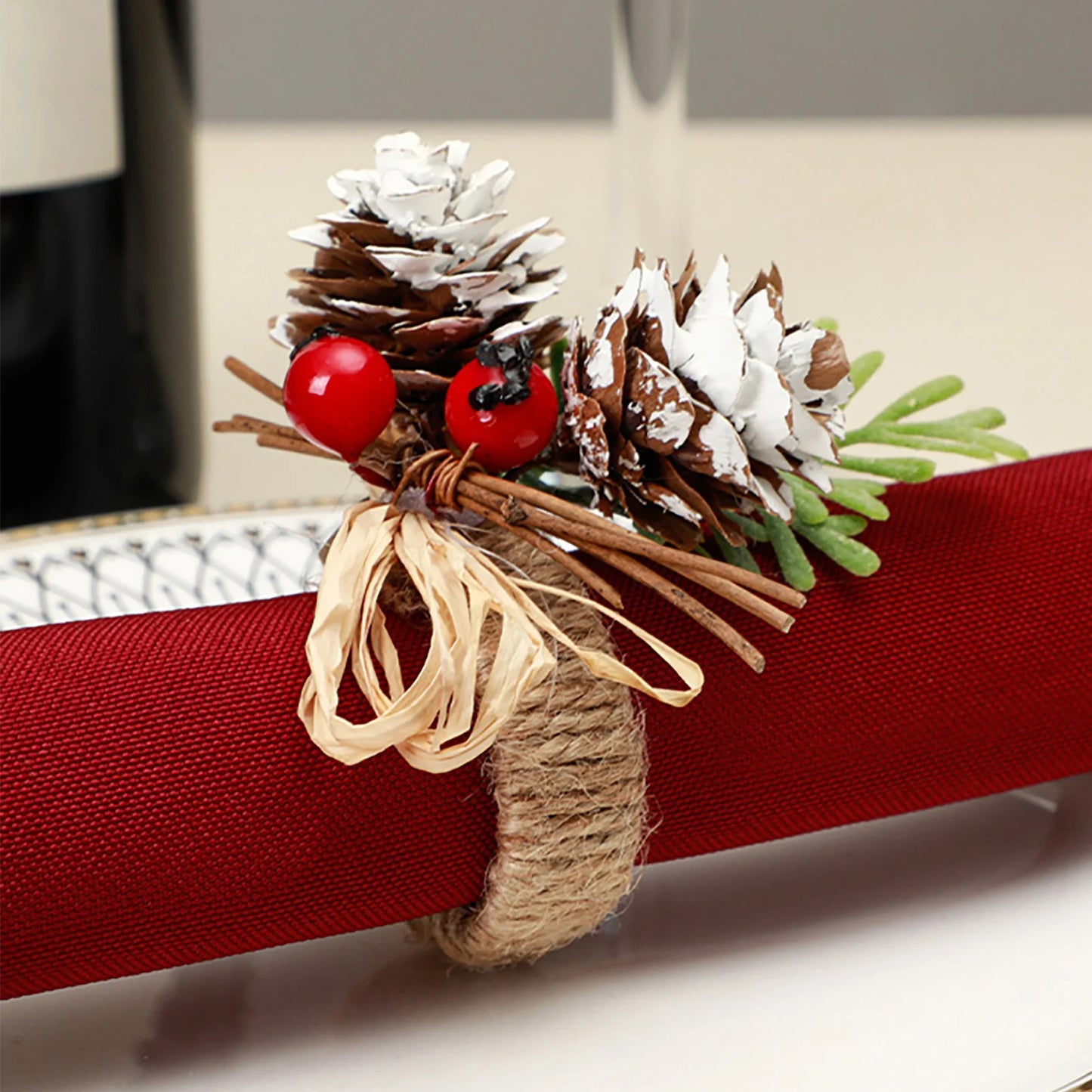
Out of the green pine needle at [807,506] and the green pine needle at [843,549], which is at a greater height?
the green pine needle at [807,506]

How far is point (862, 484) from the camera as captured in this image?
384mm

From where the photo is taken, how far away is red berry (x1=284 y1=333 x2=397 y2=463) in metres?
0.33

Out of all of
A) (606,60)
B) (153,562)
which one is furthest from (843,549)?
(606,60)

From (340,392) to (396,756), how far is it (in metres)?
0.08

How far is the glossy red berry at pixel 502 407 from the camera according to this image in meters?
0.33

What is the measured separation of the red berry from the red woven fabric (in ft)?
0.14

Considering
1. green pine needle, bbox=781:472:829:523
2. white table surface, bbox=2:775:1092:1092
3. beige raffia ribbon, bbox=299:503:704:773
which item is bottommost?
white table surface, bbox=2:775:1092:1092

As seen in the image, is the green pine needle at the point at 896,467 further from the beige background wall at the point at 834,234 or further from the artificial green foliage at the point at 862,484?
the beige background wall at the point at 834,234

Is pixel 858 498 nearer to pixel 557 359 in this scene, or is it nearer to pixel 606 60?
pixel 557 359

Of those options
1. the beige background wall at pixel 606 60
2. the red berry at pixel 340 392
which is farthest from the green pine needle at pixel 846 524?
the beige background wall at pixel 606 60

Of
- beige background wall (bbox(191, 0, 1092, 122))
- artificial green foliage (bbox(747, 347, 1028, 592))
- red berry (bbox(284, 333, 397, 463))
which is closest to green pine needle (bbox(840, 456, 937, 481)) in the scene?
artificial green foliage (bbox(747, 347, 1028, 592))

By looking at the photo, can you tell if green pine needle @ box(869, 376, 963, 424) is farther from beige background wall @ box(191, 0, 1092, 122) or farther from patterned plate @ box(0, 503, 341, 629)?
beige background wall @ box(191, 0, 1092, 122)

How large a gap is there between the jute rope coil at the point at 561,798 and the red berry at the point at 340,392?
0.04m

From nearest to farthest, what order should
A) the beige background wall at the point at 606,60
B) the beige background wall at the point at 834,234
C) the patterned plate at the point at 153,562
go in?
the patterned plate at the point at 153,562 < the beige background wall at the point at 834,234 < the beige background wall at the point at 606,60
